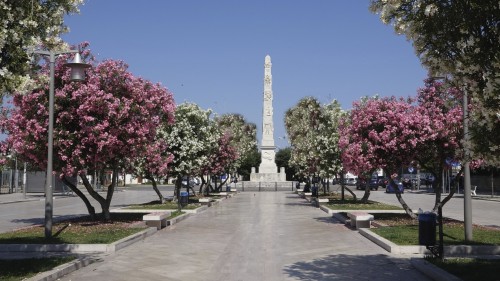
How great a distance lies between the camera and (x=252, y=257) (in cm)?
1299

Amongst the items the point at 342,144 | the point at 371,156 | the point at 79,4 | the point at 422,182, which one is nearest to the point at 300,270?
the point at 79,4

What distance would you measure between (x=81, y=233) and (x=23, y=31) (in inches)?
379

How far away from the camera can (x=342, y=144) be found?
20906 millimetres

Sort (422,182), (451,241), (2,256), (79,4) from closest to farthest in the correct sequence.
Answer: (79,4), (2,256), (451,241), (422,182)

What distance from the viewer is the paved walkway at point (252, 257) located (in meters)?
10.7

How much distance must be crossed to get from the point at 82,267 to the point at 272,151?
58.6m

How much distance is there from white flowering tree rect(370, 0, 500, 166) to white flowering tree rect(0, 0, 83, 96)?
526 centimetres

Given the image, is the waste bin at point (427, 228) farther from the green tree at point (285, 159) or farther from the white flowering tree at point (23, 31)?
the green tree at point (285, 159)

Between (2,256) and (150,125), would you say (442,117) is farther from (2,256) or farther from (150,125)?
(2,256)

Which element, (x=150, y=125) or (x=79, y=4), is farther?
(x=150, y=125)

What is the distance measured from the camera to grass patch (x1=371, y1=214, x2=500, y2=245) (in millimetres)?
14031

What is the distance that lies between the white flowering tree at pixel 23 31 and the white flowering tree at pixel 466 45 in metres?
5.26

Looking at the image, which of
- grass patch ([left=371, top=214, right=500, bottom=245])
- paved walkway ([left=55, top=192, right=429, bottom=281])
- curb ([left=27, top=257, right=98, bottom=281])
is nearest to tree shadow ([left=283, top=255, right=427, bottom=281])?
paved walkway ([left=55, top=192, right=429, bottom=281])

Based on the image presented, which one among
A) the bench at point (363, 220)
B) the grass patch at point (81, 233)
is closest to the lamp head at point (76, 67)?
the grass patch at point (81, 233)
